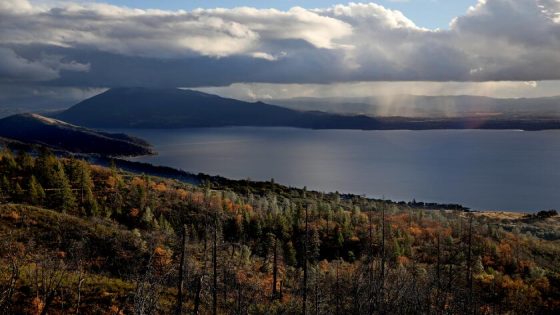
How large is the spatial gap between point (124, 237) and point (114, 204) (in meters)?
29.0

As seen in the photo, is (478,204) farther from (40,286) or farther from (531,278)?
(40,286)

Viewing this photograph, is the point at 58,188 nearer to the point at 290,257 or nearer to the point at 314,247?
the point at 290,257

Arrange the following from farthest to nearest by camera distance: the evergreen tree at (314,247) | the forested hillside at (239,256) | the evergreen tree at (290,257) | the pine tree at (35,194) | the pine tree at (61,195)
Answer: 1. the evergreen tree at (314,247)
2. the pine tree at (61,195)
3. the pine tree at (35,194)
4. the evergreen tree at (290,257)
5. the forested hillside at (239,256)

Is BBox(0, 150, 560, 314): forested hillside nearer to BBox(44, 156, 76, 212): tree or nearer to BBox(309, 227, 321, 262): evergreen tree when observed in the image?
BBox(44, 156, 76, 212): tree

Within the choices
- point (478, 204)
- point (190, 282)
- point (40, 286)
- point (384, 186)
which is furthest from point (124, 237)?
point (384, 186)

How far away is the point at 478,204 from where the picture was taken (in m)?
169

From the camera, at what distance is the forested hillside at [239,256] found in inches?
1400

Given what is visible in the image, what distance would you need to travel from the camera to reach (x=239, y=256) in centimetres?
6444

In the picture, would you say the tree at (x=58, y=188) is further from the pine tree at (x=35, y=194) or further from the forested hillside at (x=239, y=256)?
the pine tree at (x=35, y=194)

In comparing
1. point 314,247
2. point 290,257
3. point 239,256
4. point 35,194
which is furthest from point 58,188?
point 314,247

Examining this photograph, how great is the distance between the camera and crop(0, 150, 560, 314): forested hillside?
35562mm

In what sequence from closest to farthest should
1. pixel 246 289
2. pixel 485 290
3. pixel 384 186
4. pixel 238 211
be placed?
pixel 246 289
pixel 485 290
pixel 238 211
pixel 384 186

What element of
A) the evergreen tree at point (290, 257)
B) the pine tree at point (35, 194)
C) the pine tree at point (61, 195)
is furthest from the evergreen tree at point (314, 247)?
the pine tree at point (35, 194)

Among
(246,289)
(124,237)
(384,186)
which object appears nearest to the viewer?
(246,289)
